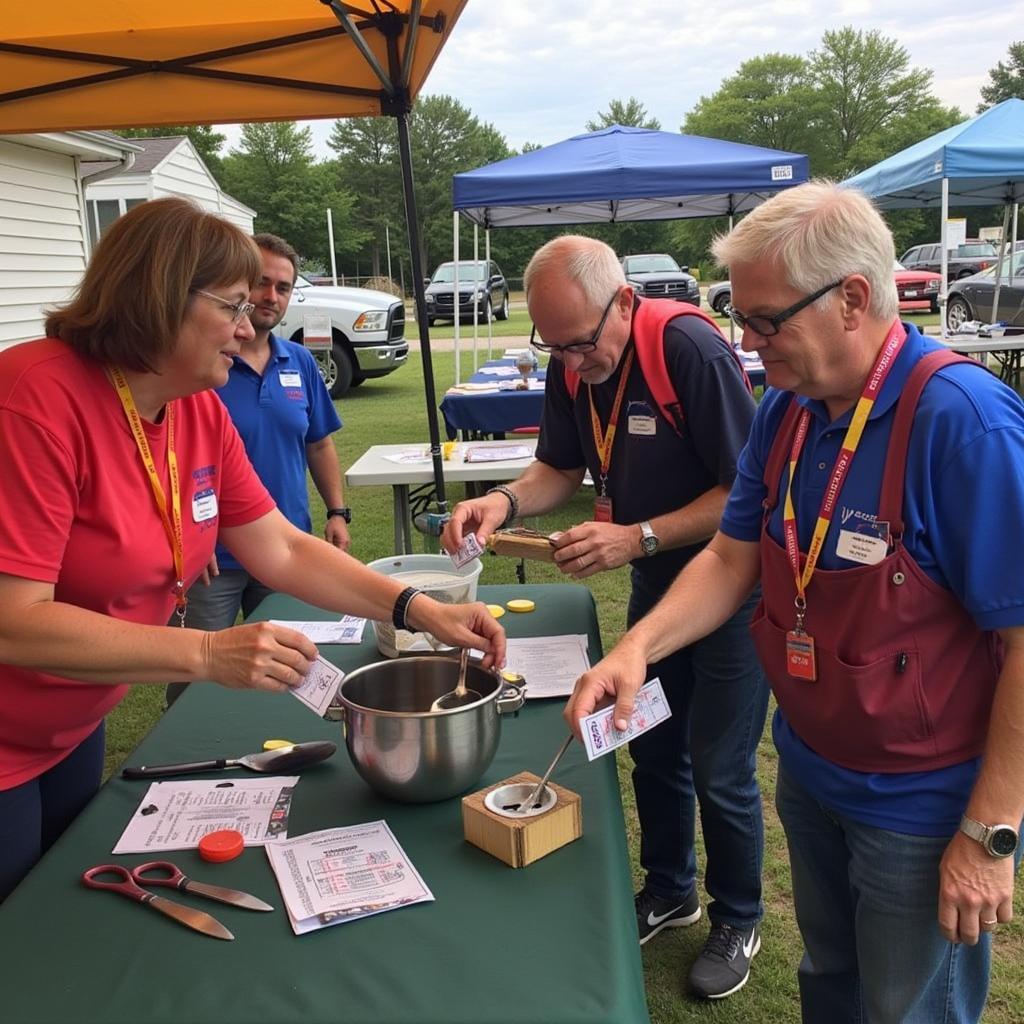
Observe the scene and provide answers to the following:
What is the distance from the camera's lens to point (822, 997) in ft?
5.59

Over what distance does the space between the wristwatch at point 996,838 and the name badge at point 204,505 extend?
1.45m

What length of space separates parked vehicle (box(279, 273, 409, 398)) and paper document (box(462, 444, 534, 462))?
7.02 metres

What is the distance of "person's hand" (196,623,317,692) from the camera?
141cm

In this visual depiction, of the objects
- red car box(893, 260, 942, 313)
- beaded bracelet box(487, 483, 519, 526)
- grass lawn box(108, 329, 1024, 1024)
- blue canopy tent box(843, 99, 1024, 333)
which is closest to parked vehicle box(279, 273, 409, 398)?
grass lawn box(108, 329, 1024, 1024)

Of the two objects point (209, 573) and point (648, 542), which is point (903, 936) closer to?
point (648, 542)

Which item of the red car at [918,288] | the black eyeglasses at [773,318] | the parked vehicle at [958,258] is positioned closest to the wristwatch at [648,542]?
the black eyeglasses at [773,318]

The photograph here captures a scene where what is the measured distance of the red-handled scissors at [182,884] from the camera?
1229 millimetres

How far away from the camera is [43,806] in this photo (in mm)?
1678

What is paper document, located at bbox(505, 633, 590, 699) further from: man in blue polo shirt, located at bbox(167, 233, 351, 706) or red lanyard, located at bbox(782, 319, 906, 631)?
man in blue polo shirt, located at bbox(167, 233, 351, 706)

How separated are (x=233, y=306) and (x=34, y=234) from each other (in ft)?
31.1

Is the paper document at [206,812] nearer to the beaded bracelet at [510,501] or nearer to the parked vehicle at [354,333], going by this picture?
the beaded bracelet at [510,501]

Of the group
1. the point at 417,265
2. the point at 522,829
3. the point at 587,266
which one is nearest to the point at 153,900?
the point at 522,829

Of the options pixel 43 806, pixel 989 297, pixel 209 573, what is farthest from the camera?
pixel 989 297

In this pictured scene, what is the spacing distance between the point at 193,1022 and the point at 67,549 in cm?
82
